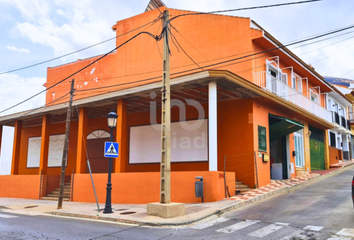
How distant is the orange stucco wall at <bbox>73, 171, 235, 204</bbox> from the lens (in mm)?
12586

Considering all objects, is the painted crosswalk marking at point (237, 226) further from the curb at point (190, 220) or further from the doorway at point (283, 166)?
the doorway at point (283, 166)

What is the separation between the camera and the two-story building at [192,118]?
1414cm

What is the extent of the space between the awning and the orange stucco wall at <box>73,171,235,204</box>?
4.45m

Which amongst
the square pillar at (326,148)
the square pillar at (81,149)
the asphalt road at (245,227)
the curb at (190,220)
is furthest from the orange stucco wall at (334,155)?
the square pillar at (81,149)

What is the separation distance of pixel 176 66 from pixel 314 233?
44.8 feet

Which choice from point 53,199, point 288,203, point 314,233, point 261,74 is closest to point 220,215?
point 288,203

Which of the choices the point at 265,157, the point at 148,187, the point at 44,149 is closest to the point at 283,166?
the point at 265,157

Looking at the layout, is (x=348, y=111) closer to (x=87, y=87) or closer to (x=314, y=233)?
(x=87, y=87)

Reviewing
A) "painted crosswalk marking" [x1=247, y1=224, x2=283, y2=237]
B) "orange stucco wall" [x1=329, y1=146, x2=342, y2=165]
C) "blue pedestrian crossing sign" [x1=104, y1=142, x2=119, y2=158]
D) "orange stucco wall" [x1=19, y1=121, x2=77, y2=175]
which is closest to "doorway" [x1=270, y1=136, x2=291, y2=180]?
"orange stucco wall" [x1=329, y1=146, x2=342, y2=165]

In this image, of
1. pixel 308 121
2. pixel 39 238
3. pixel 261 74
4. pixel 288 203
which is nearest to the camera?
pixel 39 238

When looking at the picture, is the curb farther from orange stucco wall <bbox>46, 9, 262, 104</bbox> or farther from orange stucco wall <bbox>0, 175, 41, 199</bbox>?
orange stucco wall <bbox>0, 175, 41, 199</bbox>

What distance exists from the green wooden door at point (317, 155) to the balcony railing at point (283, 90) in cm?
214

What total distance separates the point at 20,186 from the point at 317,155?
19141mm

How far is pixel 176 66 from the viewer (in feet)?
64.2
